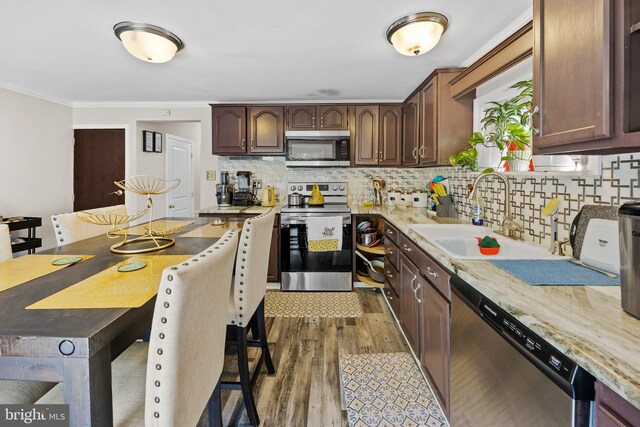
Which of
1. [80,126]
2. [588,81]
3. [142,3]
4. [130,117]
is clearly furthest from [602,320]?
[80,126]

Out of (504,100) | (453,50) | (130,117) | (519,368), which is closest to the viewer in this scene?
(519,368)

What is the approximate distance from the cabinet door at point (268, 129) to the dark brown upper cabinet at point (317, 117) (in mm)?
124

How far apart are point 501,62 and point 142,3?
6.78 feet

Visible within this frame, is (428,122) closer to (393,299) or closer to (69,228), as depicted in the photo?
(393,299)

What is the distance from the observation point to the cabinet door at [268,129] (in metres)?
3.72

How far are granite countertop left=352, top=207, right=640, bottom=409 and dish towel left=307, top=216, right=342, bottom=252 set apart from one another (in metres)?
2.10

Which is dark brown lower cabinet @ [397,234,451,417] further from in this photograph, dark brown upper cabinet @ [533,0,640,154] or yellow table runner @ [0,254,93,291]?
yellow table runner @ [0,254,93,291]

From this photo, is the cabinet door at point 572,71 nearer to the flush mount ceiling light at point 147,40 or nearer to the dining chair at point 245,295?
the dining chair at point 245,295

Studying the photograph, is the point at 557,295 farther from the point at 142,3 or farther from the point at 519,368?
the point at 142,3

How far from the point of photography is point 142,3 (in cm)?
177

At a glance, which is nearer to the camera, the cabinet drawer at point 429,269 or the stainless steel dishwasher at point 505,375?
the stainless steel dishwasher at point 505,375

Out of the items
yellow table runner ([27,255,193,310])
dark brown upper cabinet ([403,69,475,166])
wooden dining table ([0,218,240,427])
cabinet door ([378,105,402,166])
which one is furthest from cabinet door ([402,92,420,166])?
wooden dining table ([0,218,240,427])

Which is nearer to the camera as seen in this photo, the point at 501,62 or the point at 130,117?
the point at 501,62

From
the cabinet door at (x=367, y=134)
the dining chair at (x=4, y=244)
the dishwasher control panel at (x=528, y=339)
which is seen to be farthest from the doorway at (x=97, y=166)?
the dishwasher control panel at (x=528, y=339)
